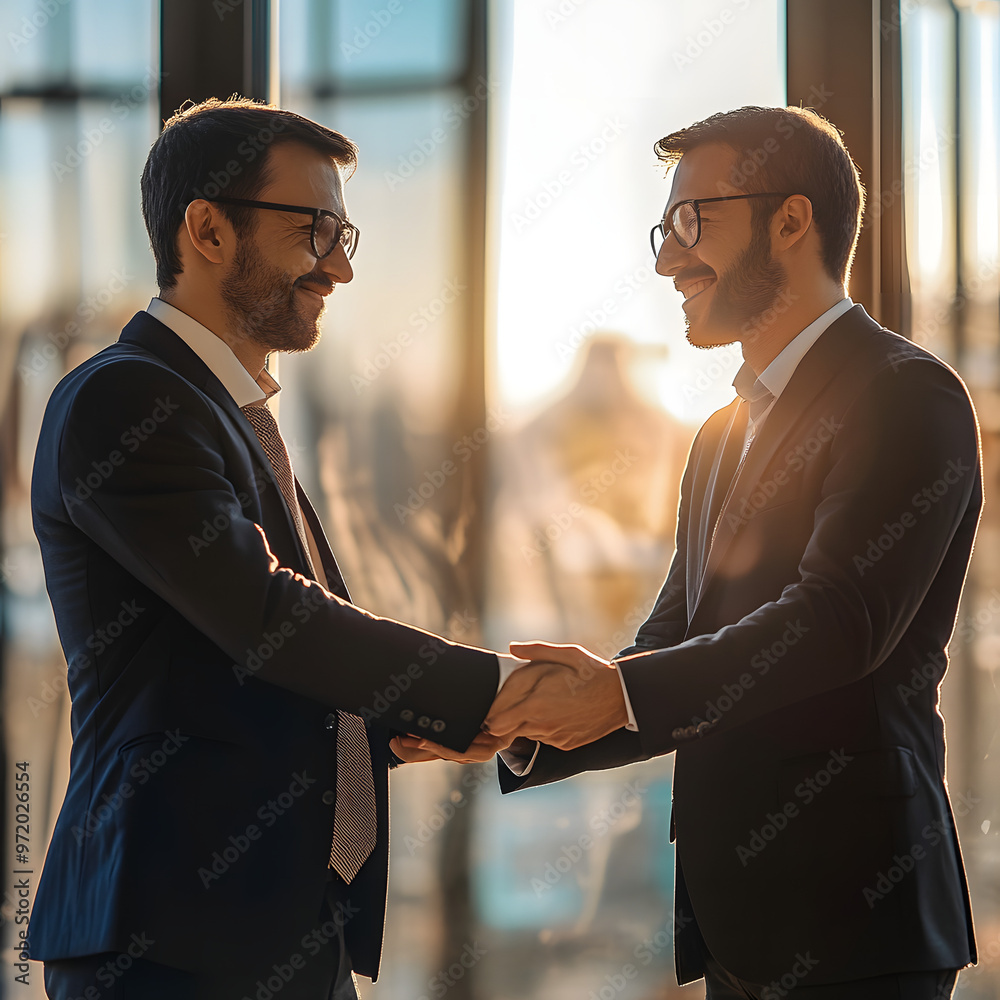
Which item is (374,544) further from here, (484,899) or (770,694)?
(770,694)

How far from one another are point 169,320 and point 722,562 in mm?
979

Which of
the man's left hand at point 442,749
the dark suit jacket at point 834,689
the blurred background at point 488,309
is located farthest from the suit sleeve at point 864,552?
the blurred background at point 488,309

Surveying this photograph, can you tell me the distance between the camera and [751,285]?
5.29 feet

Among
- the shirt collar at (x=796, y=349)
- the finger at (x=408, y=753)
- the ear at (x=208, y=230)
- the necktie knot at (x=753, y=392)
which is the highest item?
the ear at (x=208, y=230)

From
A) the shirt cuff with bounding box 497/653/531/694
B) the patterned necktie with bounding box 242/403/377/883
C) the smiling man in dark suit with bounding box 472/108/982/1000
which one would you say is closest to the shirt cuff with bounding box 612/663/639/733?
the smiling man in dark suit with bounding box 472/108/982/1000

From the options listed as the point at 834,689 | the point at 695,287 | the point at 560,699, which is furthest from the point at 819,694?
the point at 695,287

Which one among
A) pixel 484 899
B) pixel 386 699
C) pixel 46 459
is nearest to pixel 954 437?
pixel 386 699

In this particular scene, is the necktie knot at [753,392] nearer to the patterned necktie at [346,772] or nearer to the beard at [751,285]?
the beard at [751,285]

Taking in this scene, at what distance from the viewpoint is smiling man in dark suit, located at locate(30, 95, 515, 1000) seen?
3.86 feet

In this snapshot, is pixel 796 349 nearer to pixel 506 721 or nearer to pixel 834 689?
pixel 834 689

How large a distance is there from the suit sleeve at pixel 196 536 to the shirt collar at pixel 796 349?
0.81 metres

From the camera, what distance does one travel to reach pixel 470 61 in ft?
7.03

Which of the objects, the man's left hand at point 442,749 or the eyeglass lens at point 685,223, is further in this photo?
the eyeglass lens at point 685,223

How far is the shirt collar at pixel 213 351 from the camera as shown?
1.41 meters
